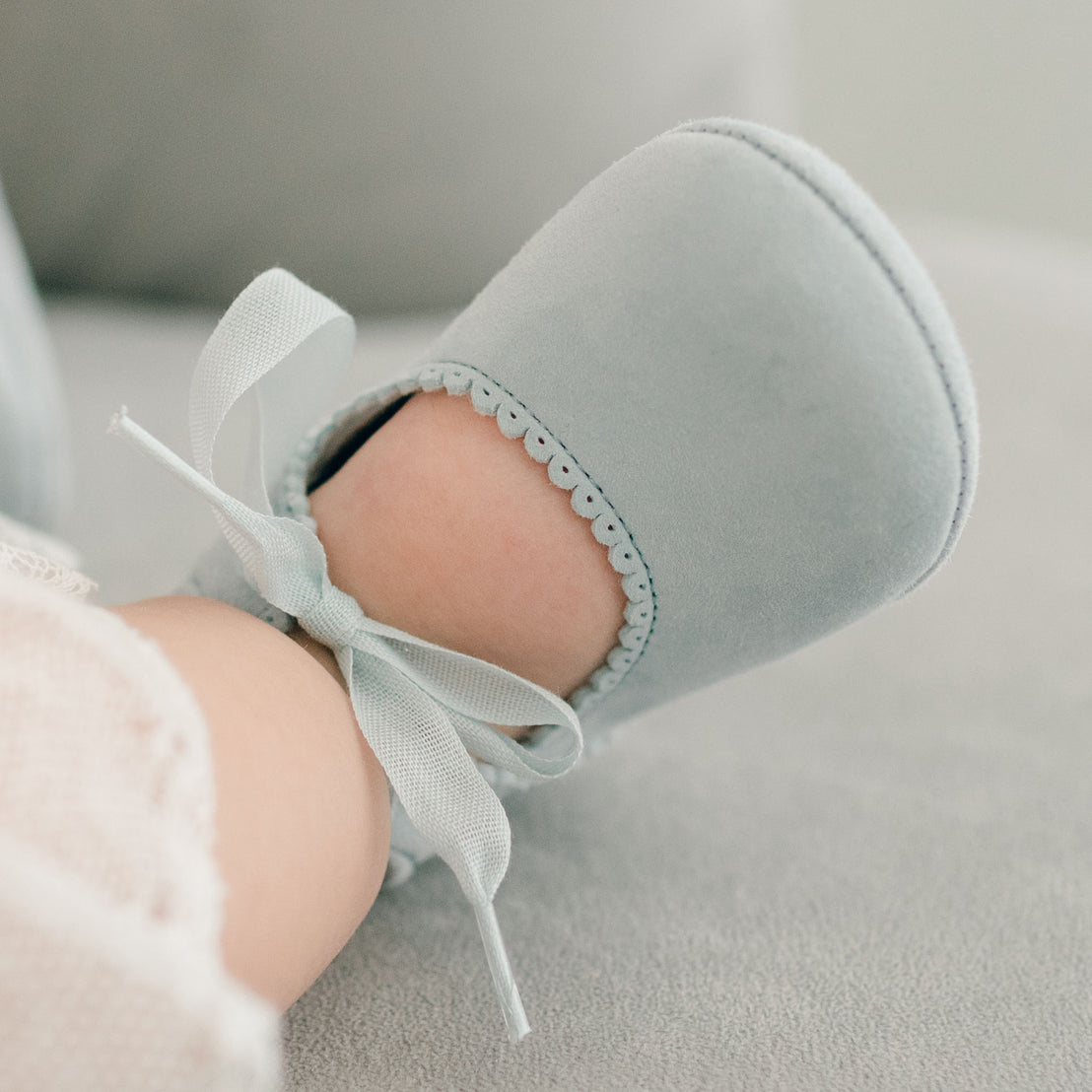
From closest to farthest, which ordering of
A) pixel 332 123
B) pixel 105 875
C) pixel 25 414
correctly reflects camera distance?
pixel 105 875, pixel 25 414, pixel 332 123

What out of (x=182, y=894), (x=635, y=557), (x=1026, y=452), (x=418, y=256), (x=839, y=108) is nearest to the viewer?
(x=182, y=894)

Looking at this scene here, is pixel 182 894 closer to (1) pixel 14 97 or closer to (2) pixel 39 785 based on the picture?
(2) pixel 39 785

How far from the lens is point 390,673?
366mm

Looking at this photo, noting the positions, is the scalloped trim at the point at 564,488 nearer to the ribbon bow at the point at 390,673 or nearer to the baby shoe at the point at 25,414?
the ribbon bow at the point at 390,673

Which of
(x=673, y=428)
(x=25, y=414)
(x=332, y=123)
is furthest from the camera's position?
(x=332, y=123)

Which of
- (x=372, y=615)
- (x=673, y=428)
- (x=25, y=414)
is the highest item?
(x=673, y=428)

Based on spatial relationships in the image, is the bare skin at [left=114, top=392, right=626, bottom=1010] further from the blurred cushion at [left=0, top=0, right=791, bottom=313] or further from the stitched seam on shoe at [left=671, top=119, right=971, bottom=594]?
the blurred cushion at [left=0, top=0, right=791, bottom=313]

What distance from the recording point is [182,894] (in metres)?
0.24

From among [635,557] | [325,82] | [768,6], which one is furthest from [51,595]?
[768,6]

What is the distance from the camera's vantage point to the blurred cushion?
0.80 meters

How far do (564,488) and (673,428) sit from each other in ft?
0.13

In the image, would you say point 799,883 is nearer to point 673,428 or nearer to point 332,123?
point 673,428

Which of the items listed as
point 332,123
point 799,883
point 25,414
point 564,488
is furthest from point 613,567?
point 332,123

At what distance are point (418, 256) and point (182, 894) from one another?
28.9 inches
